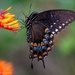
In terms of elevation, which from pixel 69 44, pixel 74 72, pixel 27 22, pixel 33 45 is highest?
pixel 27 22

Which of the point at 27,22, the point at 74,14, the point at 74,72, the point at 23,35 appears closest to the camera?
the point at 74,14

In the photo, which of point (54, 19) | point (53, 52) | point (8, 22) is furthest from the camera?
point (53, 52)

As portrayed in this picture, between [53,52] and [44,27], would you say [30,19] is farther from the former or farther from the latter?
A: [53,52]

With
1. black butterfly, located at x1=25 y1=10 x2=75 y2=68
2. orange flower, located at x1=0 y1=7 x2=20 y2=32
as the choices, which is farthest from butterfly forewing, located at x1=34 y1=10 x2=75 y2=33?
orange flower, located at x1=0 y1=7 x2=20 y2=32

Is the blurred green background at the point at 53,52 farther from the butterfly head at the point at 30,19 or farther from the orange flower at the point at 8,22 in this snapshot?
the orange flower at the point at 8,22

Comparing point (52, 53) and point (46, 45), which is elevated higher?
point (46, 45)

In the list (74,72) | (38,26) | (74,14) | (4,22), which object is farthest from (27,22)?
(74,72)

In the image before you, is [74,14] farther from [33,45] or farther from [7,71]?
[7,71]

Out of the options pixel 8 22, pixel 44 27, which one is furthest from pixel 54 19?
pixel 8 22
